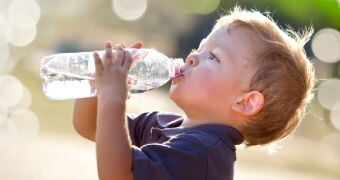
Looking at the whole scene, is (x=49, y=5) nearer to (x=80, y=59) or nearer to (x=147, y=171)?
(x=80, y=59)

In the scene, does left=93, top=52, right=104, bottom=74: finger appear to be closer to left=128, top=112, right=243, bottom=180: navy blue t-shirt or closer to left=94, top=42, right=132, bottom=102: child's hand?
left=94, top=42, right=132, bottom=102: child's hand

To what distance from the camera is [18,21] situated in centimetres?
884

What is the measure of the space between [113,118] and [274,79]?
0.56 metres

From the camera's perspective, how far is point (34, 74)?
29.0 ft

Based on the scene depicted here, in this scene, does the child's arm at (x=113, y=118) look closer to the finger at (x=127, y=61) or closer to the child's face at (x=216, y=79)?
the finger at (x=127, y=61)

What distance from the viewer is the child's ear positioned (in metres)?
2.40

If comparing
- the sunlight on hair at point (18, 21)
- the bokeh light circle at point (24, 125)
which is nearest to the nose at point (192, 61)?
the bokeh light circle at point (24, 125)

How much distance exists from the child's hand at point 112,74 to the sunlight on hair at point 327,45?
6.27m

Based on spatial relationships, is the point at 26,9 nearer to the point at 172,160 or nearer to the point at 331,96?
the point at 331,96

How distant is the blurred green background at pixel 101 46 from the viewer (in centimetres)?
572

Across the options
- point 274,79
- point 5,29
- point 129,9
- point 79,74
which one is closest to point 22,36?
point 5,29

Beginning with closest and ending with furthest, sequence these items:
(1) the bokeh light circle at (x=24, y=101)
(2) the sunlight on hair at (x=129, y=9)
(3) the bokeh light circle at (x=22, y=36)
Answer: (1) the bokeh light circle at (x=24, y=101), (3) the bokeh light circle at (x=22, y=36), (2) the sunlight on hair at (x=129, y=9)

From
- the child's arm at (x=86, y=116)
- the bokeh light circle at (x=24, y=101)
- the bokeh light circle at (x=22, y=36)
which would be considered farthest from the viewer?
the bokeh light circle at (x=22, y=36)

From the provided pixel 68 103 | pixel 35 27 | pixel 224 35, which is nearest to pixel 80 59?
pixel 224 35
